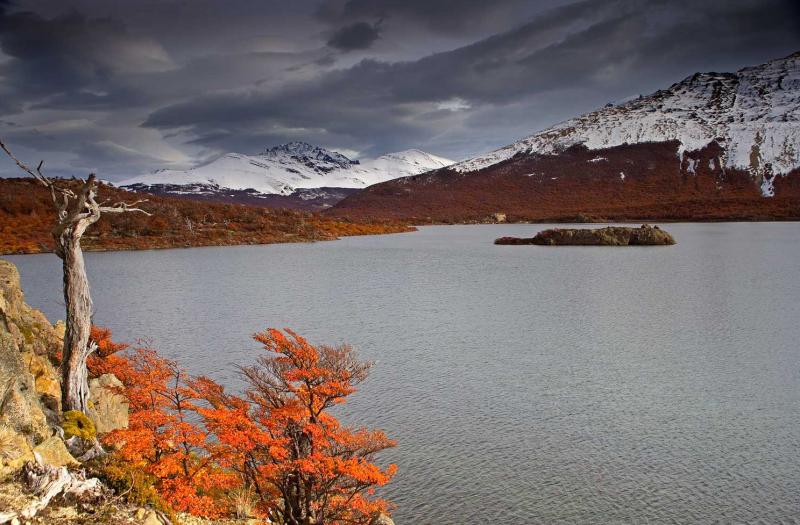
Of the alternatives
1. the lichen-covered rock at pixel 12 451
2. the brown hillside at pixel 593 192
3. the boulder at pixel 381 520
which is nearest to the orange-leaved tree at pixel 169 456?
the lichen-covered rock at pixel 12 451

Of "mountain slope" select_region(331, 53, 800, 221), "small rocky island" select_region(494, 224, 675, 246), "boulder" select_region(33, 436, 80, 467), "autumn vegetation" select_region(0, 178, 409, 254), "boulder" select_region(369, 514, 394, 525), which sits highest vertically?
"mountain slope" select_region(331, 53, 800, 221)

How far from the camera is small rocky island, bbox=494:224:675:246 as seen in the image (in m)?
60.2

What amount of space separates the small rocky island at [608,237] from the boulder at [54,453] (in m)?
62.2

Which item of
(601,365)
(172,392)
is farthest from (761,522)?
(172,392)

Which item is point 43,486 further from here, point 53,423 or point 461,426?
point 461,426

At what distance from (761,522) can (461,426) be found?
19.4ft

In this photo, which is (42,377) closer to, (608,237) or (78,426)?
(78,426)

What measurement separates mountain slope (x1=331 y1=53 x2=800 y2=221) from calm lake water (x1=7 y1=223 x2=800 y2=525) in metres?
89.2

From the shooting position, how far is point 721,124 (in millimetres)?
155625

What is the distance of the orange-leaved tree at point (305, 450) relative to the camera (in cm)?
845

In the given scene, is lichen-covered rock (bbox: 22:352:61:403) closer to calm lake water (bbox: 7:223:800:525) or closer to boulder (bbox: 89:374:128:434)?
boulder (bbox: 89:374:128:434)

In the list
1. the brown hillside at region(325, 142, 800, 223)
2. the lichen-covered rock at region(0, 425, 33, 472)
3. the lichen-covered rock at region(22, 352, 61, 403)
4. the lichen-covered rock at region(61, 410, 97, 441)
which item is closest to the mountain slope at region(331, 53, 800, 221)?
the brown hillside at region(325, 142, 800, 223)

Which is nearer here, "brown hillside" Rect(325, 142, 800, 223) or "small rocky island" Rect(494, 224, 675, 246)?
"small rocky island" Rect(494, 224, 675, 246)

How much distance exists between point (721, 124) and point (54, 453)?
7282 inches
